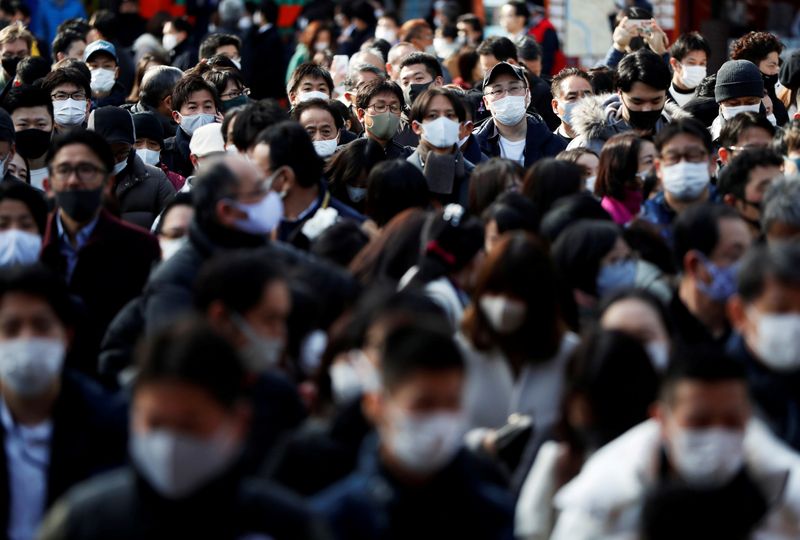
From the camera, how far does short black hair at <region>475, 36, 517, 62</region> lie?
13.1 meters

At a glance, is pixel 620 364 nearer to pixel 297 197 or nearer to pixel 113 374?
pixel 113 374

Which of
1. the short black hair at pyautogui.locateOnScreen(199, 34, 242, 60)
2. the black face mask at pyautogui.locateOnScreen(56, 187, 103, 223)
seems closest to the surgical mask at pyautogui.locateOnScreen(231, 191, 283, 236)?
the black face mask at pyautogui.locateOnScreen(56, 187, 103, 223)

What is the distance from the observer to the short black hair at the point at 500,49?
1306cm

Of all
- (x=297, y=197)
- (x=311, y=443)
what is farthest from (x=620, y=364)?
(x=297, y=197)

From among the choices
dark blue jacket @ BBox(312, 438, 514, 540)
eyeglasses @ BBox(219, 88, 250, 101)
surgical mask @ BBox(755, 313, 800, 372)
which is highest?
dark blue jacket @ BBox(312, 438, 514, 540)

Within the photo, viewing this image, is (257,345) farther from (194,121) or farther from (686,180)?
(194,121)

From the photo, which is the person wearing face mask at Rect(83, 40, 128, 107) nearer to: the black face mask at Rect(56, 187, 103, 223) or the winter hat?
the winter hat

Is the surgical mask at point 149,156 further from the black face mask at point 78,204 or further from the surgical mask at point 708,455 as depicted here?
the surgical mask at point 708,455

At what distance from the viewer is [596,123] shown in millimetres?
9664

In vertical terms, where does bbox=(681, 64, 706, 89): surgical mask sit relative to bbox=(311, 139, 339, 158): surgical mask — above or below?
below

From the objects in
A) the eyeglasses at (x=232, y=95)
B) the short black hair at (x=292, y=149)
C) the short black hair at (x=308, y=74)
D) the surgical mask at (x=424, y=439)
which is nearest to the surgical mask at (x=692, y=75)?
the short black hair at (x=308, y=74)

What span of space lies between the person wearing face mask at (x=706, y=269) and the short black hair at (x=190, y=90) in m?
5.17

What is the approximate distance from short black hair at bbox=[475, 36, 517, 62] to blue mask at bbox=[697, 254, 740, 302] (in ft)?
23.5

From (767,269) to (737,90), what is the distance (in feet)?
17.8
